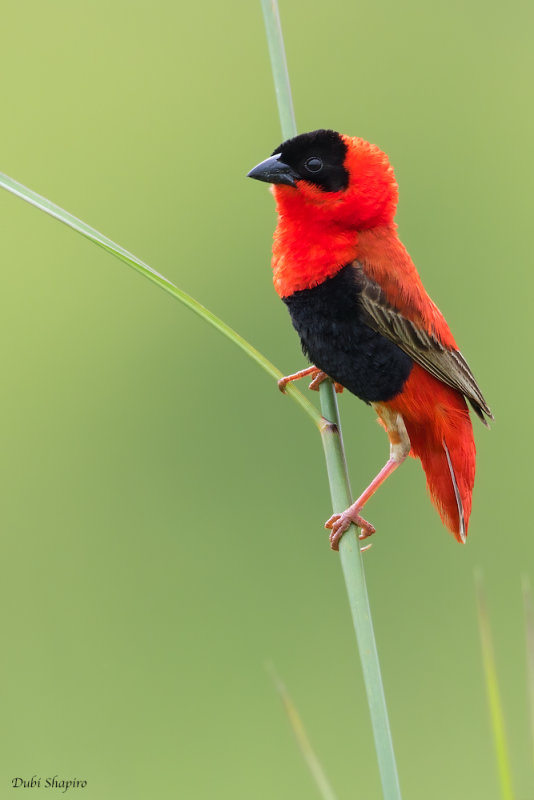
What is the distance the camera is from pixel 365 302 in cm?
217

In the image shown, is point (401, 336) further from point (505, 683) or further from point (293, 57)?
point (293, 57)

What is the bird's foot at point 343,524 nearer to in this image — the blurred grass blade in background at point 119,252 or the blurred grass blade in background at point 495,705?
the blurred grass blade in background at point 119,252

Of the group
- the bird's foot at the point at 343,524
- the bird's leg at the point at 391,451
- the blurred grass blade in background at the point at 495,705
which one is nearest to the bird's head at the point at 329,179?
the bird's leg at the point at 391,451

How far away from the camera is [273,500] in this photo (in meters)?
3.85

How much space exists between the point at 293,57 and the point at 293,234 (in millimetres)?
2870

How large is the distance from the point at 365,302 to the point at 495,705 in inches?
44.4

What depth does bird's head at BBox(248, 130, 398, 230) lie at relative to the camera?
7.04ft

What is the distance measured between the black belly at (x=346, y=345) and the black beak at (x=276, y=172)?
245 mm

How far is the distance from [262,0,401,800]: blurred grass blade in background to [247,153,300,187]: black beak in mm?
311

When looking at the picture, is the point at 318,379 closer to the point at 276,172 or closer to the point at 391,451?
the point at 391,451

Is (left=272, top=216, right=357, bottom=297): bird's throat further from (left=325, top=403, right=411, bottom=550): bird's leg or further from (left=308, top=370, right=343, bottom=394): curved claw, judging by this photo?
(left=325, top=403, right=411, bottom=550): bird's leg

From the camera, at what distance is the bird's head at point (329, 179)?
2145 millimetres

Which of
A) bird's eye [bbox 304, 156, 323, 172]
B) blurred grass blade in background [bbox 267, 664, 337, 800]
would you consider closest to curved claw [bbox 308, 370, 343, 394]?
bird's eye [bbox 304, 156, 323, 172]

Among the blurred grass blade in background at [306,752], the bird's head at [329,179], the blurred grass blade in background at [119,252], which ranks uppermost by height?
the bird's head at [329,179]
